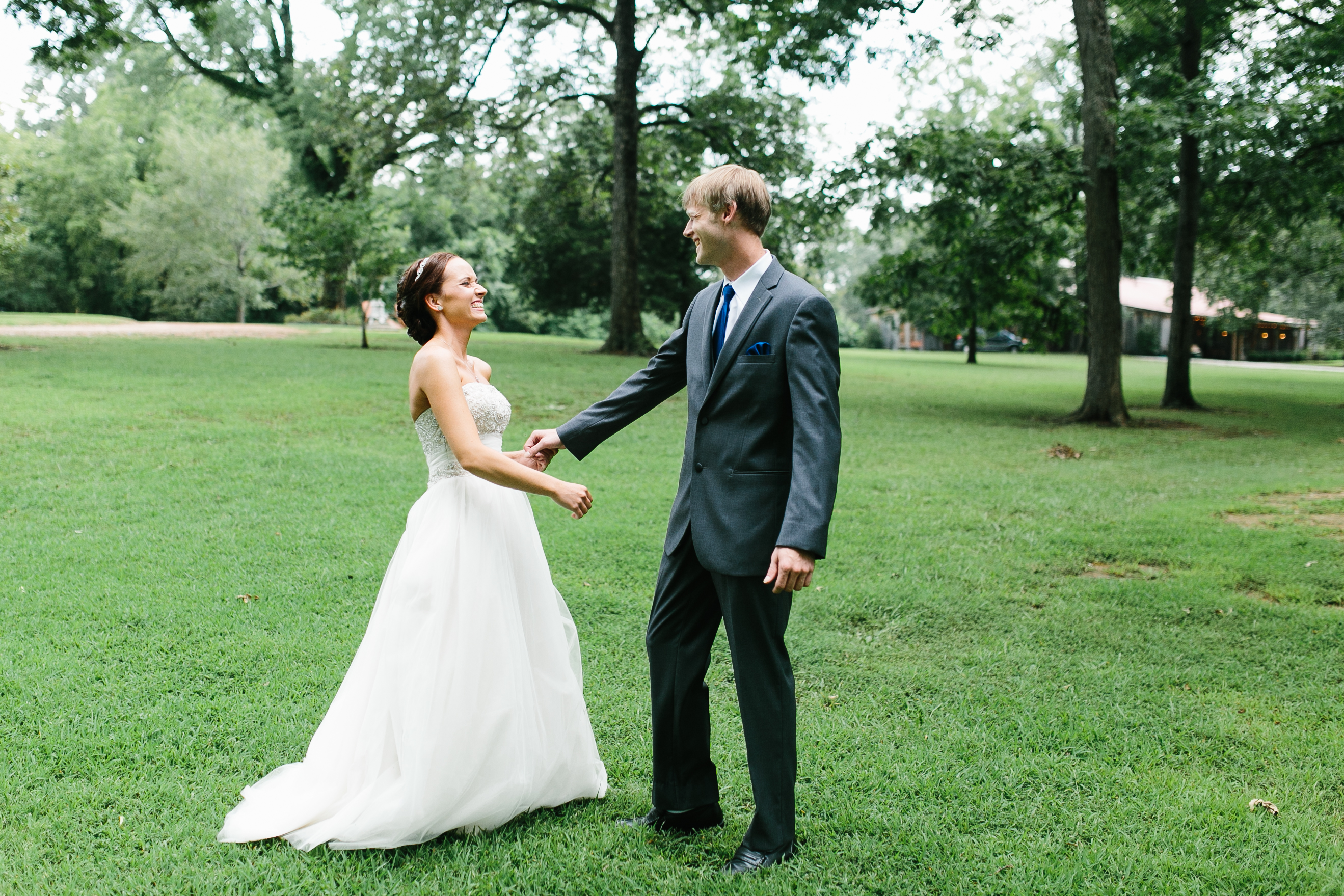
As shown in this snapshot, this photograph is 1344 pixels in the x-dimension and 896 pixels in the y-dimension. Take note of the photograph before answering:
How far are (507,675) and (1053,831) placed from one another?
2.08 metres

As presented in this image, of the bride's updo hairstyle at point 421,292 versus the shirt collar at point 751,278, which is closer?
the shirt collar at point 751,278

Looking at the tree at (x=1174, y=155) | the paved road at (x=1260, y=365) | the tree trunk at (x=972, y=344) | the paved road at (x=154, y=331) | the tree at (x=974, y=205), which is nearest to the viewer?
the tree at (x=974, y=205)

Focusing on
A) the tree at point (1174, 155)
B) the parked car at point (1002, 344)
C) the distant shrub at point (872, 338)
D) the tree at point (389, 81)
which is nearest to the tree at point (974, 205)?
the tree at point (1174, 155)

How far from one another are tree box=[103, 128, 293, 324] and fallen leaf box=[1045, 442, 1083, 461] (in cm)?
3994

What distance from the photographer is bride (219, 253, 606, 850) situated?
3279 mm

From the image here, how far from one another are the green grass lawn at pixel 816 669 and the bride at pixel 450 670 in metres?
0.13

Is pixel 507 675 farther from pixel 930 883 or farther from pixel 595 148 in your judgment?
pixel 595 148

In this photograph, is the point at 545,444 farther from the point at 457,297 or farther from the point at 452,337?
the point at 457,297

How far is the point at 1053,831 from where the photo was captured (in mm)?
3488

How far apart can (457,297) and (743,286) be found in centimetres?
112

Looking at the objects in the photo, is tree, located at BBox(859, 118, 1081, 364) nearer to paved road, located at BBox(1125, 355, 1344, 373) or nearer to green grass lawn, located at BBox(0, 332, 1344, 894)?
green grass lawn, located at BBox(0, 332, 1344, 894)

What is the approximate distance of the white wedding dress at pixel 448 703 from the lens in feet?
10.7

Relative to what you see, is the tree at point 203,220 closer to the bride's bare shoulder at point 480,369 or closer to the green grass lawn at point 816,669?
the green grass lawn at point 816,669

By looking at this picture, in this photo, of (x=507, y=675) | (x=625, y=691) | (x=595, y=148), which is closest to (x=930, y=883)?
(x=507, y=675)
